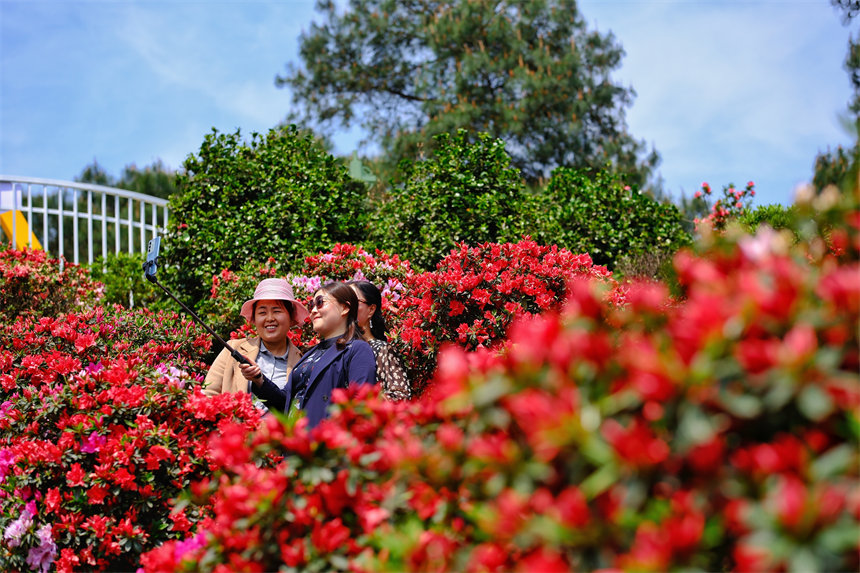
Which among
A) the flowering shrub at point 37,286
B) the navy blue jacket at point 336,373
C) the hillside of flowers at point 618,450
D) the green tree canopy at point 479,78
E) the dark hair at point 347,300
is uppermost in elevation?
the green tree canopy at point 479,78

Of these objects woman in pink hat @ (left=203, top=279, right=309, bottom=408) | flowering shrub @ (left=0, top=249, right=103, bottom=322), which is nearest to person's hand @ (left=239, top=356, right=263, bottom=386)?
woman in pink hat @ (left=203, top=279, right=309, bottom=408)

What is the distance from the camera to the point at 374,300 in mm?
4191

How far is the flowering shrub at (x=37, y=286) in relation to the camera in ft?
23.6

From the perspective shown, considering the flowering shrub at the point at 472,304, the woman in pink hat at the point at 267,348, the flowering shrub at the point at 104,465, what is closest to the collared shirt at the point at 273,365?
the woman in pink hat at the point at 267,348

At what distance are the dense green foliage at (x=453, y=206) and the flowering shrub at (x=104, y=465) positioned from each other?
3.79 m

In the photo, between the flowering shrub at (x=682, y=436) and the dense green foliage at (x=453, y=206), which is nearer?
the flowering shrub at (x=682, y=436)

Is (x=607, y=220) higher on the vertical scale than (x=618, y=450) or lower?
higher

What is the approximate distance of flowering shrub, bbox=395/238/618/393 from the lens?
14.6 ft

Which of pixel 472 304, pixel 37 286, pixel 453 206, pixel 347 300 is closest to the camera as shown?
pixel 347 300

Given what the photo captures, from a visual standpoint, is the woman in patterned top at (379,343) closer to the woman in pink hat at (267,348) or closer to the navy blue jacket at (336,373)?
the navy blue jacket at (336,373)

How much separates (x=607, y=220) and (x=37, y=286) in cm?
601

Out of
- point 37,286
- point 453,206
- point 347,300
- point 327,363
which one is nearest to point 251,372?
point 327,363

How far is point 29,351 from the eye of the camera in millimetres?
5254

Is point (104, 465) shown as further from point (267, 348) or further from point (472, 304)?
point (472, 304)
